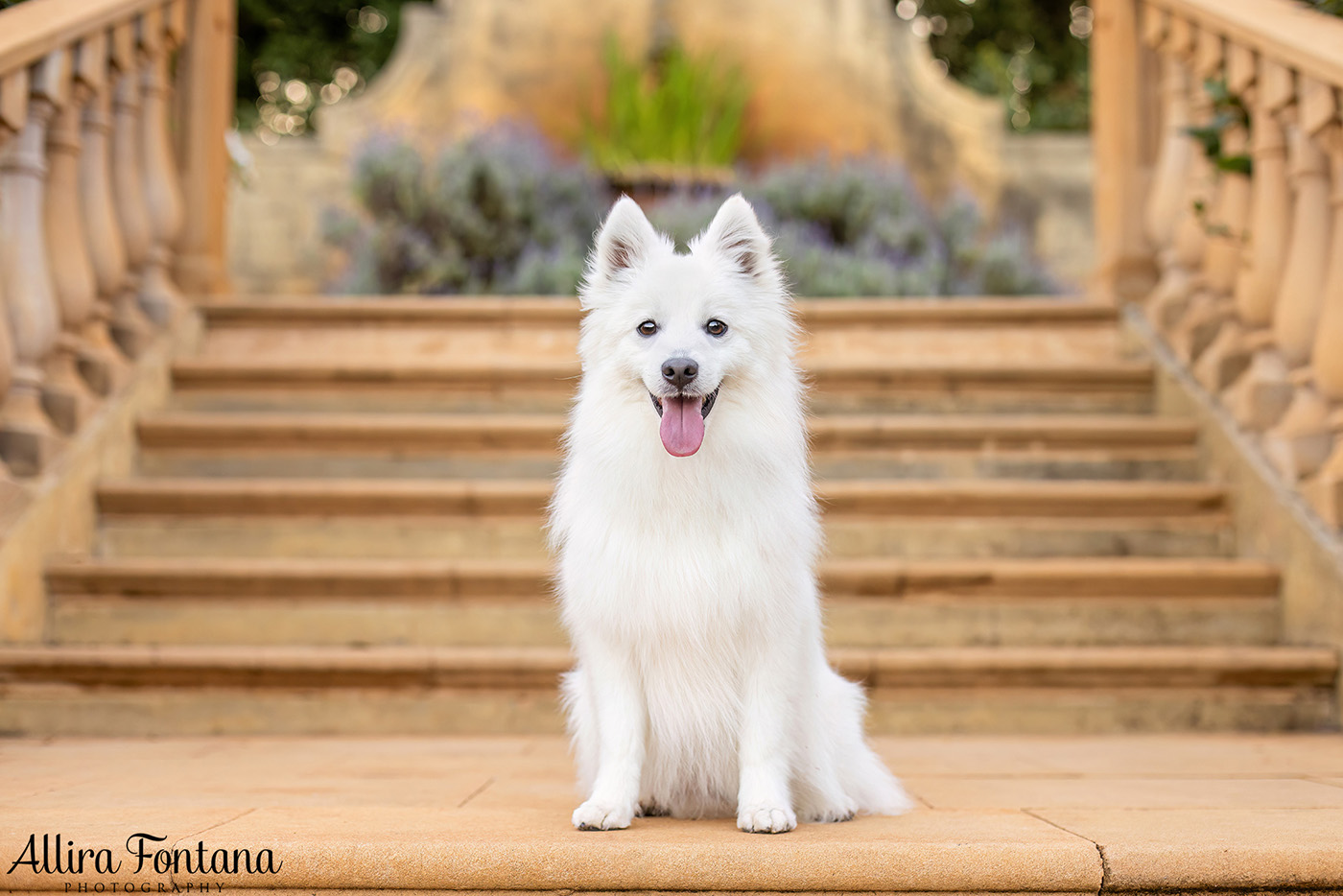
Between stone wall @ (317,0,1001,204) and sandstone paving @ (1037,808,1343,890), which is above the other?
stone wall @ (317,0,1001,204)

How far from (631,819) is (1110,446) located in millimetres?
3052

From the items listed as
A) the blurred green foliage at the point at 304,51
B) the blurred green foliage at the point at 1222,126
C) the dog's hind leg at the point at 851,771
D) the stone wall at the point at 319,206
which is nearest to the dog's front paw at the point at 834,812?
the dog's hind leg at the point at 851,771

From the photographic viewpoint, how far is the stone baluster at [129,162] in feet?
15.3

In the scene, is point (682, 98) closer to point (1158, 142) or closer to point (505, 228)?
point (505, 228)

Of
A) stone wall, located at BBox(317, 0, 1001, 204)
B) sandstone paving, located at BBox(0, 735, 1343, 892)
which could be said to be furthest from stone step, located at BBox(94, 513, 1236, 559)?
stone wall, located at BBox(317, 0, 1001, 204)

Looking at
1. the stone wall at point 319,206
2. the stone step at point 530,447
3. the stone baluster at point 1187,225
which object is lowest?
the stone step at point 530,447

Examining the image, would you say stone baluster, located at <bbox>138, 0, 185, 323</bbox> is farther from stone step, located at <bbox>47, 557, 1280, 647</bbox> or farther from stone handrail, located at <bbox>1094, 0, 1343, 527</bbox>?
stone handrail, located at <bbox>1094, 0, 1343, 527</bbox>

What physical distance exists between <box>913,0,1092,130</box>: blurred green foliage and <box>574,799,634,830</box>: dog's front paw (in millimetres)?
12349

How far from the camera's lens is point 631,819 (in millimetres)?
2229

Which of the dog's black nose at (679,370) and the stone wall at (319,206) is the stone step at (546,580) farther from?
the stone wall at (319,206)

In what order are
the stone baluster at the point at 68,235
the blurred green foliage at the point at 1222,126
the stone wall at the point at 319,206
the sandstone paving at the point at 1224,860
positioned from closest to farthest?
the sandstone paving at the point at 1224,860 → the stone baluster at the point at 68,235 → the blurred green foliage at the point at 1222,126 → the stone wall at the point at 319,206

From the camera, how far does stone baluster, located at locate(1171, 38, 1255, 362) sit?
4207mm

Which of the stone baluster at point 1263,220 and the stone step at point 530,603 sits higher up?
the stone baluster at point 1263,220

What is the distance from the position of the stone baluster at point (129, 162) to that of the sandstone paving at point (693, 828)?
2538 mm
